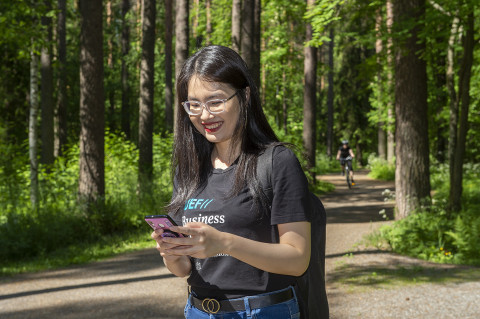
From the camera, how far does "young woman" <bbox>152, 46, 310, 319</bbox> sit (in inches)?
83.2

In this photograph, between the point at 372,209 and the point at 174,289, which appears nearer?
the point at 174,289

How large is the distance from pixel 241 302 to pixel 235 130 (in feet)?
2.39

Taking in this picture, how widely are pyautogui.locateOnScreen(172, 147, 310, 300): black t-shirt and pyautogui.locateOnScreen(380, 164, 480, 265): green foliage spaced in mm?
8344

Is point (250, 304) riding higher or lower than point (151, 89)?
lower

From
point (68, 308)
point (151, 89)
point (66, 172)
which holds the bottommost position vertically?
point (68, 308)

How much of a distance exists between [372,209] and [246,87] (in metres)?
14.6

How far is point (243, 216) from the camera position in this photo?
7.29ft

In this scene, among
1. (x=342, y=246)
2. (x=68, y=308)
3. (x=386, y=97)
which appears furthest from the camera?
Answer: (x=386, y=97)

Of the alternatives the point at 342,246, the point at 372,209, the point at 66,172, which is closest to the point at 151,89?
the point at 66,172

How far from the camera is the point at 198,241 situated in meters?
1.91

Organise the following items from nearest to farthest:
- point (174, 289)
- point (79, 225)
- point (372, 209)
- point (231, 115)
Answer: point (231, 115)
point (174, 289)
point (79, 225)
point (372, 209)

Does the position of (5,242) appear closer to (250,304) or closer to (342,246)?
(342,246)

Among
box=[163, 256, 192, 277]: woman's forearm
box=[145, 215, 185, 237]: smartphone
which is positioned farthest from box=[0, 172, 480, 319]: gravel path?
box=[145, 215, 185, 237]: smartphone

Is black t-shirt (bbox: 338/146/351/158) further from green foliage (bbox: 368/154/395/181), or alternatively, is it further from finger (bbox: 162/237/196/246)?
finger (bbox: 162/237/196/246)
